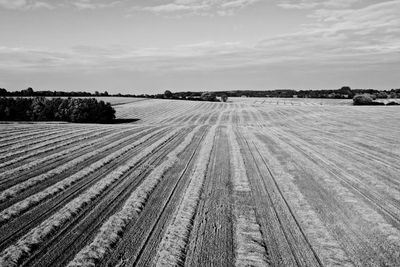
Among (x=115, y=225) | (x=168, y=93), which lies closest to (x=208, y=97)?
(x=168, y=93)

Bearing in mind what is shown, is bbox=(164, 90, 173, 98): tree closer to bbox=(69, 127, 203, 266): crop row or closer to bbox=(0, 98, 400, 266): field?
bbox=(0, 98, 400, 266): field

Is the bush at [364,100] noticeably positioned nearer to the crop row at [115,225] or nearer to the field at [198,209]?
the field at [198,209]

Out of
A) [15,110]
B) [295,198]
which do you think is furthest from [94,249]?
[15,110]

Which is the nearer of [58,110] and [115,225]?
[115,225]

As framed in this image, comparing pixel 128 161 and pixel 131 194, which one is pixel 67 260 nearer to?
pixel 131 194

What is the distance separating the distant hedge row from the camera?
6488cm

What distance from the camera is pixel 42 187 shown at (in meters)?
10.0

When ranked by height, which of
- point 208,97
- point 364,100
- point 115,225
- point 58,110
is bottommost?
point 115,225

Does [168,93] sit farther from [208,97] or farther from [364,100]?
[364,100]

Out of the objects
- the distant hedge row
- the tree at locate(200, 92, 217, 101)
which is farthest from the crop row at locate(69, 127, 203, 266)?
the tree at locate(200, 92, 217, 101)

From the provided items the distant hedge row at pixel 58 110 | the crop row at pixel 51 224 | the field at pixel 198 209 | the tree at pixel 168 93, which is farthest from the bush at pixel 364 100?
the crop row at pixel 51 224

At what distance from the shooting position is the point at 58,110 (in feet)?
222

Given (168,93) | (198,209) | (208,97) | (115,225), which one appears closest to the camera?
(115,225)

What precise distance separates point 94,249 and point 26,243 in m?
1.54
